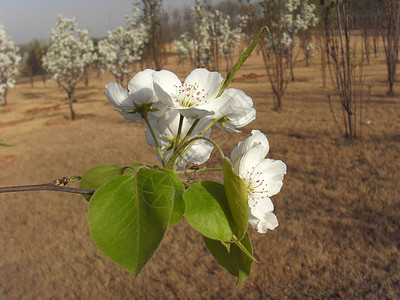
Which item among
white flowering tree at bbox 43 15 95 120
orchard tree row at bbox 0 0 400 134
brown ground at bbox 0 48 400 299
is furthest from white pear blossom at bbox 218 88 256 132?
white flowering tree at bbox 43 15 95 120

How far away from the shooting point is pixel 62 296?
2639 mm

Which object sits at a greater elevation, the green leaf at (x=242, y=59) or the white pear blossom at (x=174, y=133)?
the green leaf at (x=242, y=59)

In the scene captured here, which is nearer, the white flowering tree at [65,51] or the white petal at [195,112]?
the white petal at [195,112]

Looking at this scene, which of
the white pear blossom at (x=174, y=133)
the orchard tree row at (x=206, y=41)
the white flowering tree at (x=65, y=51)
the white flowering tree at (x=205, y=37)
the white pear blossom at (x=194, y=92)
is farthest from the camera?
the white flowering tree at (x=205, y=37)

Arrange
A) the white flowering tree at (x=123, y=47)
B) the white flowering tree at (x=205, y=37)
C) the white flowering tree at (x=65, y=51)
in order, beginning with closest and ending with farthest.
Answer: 1. the white flowering tree at (x=65, y=51)
2. the white flowering tree at (x=205, y=37)
3. the white flowering tree at (x=123, y=47)

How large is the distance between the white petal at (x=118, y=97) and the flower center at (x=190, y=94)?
3.1 inches

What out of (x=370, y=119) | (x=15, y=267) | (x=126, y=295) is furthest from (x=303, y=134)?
(x=15, y=267)

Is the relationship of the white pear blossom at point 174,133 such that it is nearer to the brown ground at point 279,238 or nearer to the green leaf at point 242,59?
the green leaf at point 242,59

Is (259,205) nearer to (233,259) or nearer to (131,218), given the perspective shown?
(233,259)

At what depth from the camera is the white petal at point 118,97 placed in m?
0.53

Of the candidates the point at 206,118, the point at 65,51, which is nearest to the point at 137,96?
the point at 206,118

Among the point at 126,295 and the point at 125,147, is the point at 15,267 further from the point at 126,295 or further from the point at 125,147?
the point at 125,147

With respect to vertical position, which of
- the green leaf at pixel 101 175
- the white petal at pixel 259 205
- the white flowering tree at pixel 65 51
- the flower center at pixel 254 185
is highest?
the white flowering tree at pixel 65 51

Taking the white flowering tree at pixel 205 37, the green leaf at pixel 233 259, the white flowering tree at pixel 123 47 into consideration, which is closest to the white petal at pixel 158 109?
the green leaf at pixel 233 259
